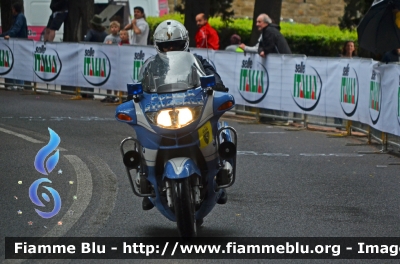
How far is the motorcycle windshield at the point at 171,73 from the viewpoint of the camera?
24.9ft

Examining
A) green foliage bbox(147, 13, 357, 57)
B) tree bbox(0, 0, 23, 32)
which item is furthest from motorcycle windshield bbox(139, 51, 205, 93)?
green foliage bbox(147, 13, 357, 57)

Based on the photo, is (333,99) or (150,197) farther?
(333,99)

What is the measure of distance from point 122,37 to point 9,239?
48.6 feet

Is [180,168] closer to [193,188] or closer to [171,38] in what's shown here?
[193,188]

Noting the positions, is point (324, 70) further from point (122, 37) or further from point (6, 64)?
point (6, 64)

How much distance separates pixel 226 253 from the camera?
24.2ft

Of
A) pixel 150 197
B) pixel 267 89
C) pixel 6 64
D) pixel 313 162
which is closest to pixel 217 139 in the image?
pixel 150 197

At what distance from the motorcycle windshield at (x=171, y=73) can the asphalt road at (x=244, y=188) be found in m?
1.28

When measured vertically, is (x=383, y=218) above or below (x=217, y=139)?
below

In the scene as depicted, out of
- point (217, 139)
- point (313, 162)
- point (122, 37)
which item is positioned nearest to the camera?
point (217, 139)
